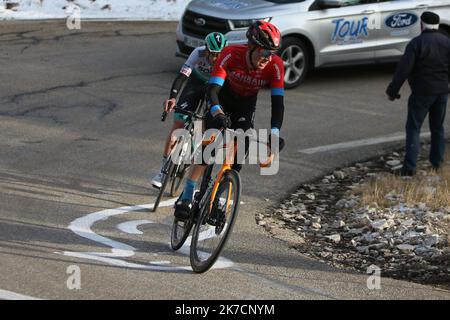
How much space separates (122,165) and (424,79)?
3560 millimetres

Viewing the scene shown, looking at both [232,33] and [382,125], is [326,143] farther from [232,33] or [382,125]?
[232,33]

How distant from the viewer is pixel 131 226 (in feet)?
29.5

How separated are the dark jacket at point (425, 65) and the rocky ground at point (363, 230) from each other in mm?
1012

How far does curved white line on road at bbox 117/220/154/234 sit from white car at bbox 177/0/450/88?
645 centimetres

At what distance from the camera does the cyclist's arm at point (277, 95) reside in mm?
7969

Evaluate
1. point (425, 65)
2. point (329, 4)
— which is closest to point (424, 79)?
point (425, 65)

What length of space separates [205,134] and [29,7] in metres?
12.8

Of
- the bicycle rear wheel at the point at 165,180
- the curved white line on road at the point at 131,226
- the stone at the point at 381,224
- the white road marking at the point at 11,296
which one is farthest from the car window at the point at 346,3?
the white road marking at the point at 11,296

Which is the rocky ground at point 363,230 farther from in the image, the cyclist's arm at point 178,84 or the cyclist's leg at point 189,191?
the cyclist's arm at point 178,84

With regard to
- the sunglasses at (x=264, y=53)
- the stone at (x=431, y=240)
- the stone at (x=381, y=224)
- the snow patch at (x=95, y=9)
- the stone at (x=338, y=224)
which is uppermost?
the sunglasses at (x=264, y=53)

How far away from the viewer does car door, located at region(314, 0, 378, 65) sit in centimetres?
1577

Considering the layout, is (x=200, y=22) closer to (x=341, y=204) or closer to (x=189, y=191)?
(x=341, y=204)

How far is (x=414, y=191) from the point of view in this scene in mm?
10367
